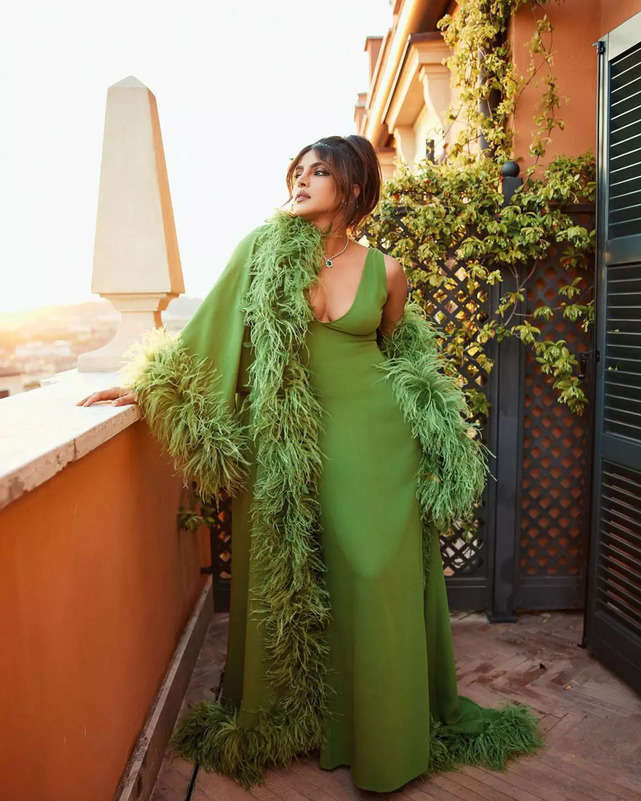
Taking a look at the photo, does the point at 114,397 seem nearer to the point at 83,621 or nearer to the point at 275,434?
the point at 275,434

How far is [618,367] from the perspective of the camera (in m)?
2.96

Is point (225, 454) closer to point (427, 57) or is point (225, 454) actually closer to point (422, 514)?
point (422, 514)

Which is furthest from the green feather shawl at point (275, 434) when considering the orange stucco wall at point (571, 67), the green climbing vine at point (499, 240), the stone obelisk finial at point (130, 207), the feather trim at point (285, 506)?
the orange stucco wall at point (571, 67)

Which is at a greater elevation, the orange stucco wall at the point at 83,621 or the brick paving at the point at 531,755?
the orange stucco wall at the point at 83,621

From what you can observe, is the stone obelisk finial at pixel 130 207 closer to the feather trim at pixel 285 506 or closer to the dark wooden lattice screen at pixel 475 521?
the feather trim at pixel 285 506

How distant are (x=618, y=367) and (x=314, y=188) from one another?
5.75 feet

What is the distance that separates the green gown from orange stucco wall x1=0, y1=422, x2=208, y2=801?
39 cm

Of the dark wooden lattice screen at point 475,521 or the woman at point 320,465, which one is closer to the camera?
the woman at point 320,465

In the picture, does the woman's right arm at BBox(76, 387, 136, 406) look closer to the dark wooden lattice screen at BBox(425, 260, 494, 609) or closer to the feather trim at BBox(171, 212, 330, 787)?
the feather trim at BBox(171, 212, 330, 787)

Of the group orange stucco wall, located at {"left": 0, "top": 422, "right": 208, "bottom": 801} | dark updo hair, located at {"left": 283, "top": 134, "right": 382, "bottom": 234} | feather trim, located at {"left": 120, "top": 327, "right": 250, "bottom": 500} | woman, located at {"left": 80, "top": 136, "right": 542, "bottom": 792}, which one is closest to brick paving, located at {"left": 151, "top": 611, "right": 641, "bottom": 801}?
woman, located at {"left": 80, "top": 136, "right": 542, "bottom": 792}

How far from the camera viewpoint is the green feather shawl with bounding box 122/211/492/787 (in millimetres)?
2125

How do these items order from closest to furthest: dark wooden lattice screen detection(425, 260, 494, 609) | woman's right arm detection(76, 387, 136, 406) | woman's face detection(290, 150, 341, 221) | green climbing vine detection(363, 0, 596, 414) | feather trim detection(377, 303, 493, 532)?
woman's right arm detection(76, 387, 136, 406)
woman's face detection(290, 150, 341, 221)
feather trim detection(377, 303, 493, 532)
green climbing vine detection(363, 0, 596, 414)
dark wooden lattice screen detection(425, 260, 494, 609)

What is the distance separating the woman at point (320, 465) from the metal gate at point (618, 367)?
976mm

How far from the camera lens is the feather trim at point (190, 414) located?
7.02 ft
